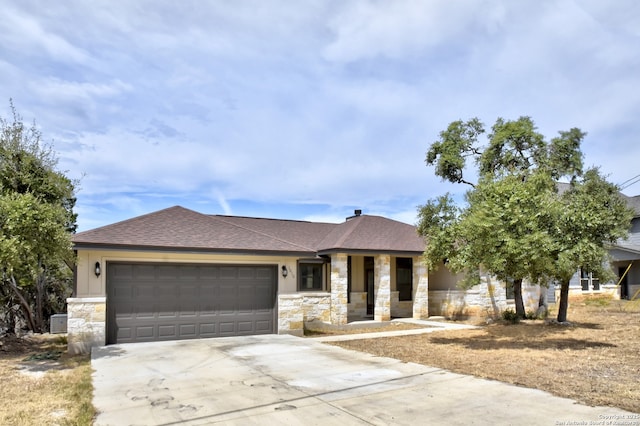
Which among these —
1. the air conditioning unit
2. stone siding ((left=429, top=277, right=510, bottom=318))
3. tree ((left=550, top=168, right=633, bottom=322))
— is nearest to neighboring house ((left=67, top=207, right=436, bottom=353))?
stone siding ((left=429, top=277, right=510, bottom=318))

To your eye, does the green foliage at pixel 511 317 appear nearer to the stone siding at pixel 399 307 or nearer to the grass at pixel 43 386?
the stone siding at pixel 399 307

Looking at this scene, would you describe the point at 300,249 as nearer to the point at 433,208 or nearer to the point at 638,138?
the point at 433,208

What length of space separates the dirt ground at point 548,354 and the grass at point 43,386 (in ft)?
22.1

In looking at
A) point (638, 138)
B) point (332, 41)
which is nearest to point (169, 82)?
point (332, 41)

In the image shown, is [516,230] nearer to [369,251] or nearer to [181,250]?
[369,251]

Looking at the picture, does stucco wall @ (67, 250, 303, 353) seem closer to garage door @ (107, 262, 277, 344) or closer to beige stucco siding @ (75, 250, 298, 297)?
beige stucco siding @ (75, 250, 298, 297)

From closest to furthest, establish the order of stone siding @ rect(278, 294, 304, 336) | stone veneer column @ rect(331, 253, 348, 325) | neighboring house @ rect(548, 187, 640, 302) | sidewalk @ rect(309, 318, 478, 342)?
sidewalk @ rect(309, 318, 478, 342) < stone siding @ rect(278, 294, 304, 336) < stone veneer column @ rect(331, 253, 348, 325) < neighboring house @ rect(548, 187, 640, 302)

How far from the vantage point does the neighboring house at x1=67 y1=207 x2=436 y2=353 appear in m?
12.9

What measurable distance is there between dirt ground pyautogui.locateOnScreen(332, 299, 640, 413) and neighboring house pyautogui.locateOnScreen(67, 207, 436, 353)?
314cm

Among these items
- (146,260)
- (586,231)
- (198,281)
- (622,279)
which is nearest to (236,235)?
(198,281)

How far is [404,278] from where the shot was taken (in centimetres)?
2186

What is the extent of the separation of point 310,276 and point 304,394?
10296 millimetres

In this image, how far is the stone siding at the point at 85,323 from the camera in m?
12.5

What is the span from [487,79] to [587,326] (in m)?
9.30
